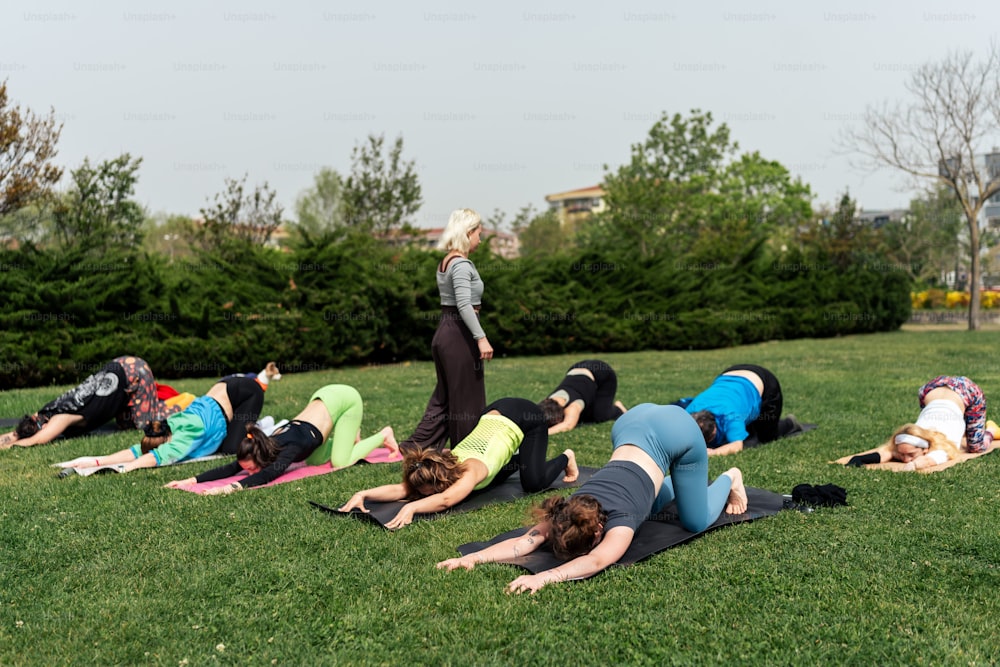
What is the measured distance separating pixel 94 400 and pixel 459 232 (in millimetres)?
4151

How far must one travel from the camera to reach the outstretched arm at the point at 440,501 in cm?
484

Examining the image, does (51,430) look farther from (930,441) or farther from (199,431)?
(930,441)

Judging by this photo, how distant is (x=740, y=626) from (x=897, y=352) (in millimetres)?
14799

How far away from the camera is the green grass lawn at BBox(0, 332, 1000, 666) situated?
10.5 feet

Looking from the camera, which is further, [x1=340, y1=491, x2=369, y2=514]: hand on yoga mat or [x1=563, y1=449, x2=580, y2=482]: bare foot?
[x1=563, y1=449, x2=580, y2=482]: bare foot

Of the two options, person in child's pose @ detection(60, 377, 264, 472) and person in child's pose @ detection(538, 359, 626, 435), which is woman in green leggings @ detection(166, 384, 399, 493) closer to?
person in child's pose @ detection(60, 377, 264, 472)

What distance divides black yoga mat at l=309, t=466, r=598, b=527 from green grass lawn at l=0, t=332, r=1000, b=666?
0.35 ft

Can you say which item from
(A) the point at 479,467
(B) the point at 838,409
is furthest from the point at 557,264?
(A) the point at 479,467

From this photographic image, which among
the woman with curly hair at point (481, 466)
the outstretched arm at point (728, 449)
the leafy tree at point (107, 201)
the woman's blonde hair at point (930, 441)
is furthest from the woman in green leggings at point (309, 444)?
the leafy tree at point (107, 201)

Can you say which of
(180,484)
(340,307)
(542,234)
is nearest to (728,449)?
(180,484)

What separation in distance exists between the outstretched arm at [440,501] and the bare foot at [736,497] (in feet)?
5.03

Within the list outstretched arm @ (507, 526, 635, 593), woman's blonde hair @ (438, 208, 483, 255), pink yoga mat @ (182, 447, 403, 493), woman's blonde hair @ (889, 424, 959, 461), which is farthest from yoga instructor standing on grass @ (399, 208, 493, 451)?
woman's blonde hair @ (889, 424, 959, 461)

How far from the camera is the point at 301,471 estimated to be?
645 cm

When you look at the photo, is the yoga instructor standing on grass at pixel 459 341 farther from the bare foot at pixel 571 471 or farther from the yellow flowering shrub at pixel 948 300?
the yellow flowering shrub at pixel 948 300
